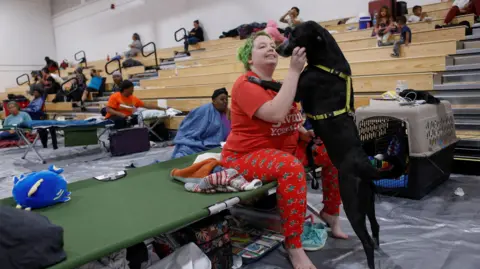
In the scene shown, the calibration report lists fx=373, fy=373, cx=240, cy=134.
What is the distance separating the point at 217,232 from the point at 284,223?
1.01ft

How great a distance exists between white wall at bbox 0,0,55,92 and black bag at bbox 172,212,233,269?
14.6 metres

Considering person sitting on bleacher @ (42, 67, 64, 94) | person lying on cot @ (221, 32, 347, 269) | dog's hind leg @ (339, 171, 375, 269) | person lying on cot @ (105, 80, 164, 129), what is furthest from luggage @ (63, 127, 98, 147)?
person sitting on bleacher @ (42, 67, 64, 94)

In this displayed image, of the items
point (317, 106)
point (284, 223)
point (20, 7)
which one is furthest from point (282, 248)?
point (20, 7)

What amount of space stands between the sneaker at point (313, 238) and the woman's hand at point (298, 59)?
88 cm

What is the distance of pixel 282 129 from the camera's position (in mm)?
1753

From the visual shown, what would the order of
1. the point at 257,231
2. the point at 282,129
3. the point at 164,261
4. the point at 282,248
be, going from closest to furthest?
the point at 164,261
the point at 282,129
the point at 282,248
the point at 257,231

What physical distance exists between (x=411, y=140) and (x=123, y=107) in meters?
3.81

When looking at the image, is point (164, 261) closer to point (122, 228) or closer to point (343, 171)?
point (122, 228)

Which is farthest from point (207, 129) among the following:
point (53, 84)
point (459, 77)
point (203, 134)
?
point (53, 84)

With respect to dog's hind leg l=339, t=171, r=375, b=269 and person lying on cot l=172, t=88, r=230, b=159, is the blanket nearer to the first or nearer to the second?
person lying on cot l=172, t=88, r=230, b=159

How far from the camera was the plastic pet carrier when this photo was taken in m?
2.46

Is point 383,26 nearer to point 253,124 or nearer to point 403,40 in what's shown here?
point 403,40

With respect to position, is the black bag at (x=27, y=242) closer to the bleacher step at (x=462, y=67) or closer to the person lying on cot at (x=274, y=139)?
the person lying on cot at (x=274, y=139)

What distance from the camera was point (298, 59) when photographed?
A: 1.49m
